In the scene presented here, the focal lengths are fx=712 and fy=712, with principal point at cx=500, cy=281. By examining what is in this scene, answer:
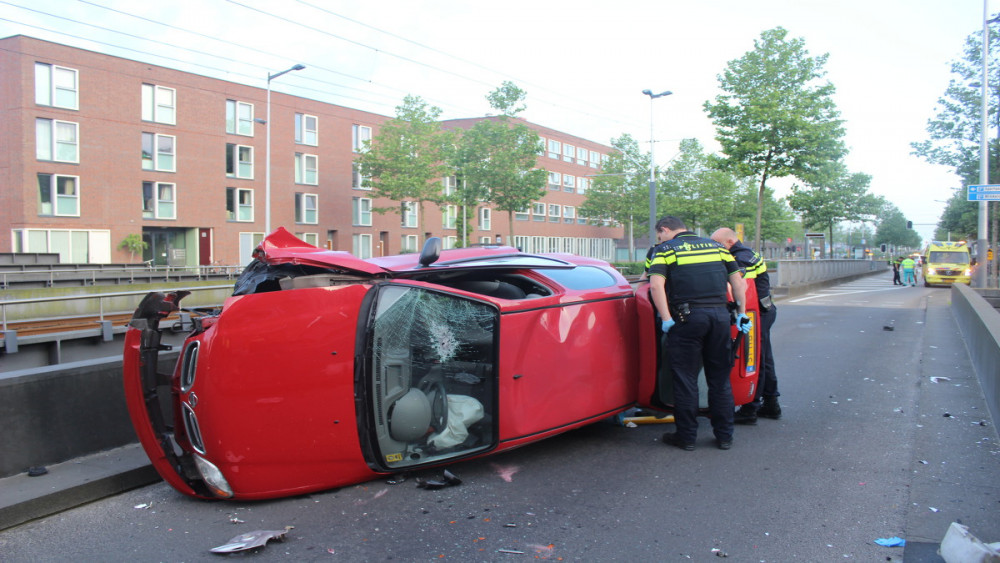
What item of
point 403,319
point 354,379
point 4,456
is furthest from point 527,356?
point 4,456

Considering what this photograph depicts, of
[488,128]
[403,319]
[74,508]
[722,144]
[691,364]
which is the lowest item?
[74,508]

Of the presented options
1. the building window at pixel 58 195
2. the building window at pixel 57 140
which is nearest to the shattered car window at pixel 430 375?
the building window at pixel 58 195

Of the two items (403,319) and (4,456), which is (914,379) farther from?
(4,456)

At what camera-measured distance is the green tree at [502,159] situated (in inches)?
1569

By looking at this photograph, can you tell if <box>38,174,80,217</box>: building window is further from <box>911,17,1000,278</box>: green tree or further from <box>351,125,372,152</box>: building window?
<box>911,17,1000,278</box>: green tree

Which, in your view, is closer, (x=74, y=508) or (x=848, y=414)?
(x=74, y=508)

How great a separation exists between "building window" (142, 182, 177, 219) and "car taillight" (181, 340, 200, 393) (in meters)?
34.1

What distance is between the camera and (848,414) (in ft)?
21.5

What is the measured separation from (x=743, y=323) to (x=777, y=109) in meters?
20.2

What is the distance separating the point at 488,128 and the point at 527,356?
120 ft

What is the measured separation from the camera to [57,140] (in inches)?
1227

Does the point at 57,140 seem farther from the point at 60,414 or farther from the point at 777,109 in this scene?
the point at 60,414

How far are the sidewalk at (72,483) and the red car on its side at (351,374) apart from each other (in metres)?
0.45

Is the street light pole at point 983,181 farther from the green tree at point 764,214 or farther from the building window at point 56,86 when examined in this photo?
the building window at point 56,86
